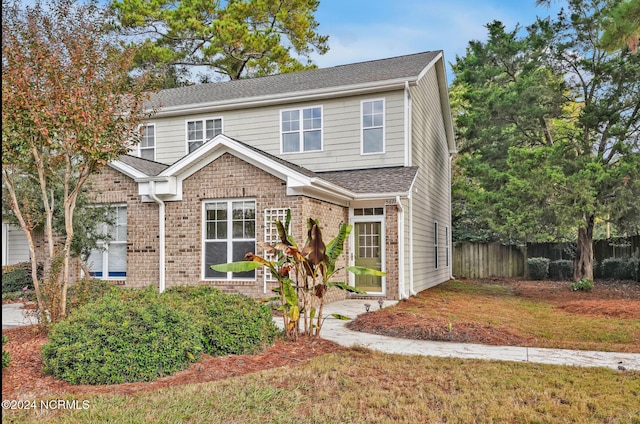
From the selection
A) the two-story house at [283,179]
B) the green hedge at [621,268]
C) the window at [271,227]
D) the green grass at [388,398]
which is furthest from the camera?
the green hedge at [621,268]

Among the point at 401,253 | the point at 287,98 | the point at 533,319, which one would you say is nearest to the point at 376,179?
the point at 401,253

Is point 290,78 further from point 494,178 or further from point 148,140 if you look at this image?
point 494,178

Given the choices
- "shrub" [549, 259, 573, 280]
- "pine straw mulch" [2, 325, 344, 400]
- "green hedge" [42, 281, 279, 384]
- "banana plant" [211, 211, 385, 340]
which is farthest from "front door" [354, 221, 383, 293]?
"shrub" [549, 259, 573, 280]

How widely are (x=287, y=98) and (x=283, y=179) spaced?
14.0 ft

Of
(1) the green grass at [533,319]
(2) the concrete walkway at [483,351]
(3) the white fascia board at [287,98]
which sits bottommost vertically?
(1) the green grass at [533,319]

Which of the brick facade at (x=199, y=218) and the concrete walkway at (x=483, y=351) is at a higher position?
the brick facade at (x=199, y=218)

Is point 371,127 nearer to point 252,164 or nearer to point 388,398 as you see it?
point 252,164

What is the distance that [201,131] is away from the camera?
16.5 m

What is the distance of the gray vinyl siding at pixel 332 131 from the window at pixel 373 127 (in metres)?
0.14

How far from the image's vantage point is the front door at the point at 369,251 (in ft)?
44.6

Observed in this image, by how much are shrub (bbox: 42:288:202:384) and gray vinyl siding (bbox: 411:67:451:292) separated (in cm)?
936

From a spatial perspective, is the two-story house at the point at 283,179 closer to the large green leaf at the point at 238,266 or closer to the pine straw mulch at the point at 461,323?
the pine straw mulch at the point at 461,323

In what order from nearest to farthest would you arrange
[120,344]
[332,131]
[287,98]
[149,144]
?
1. [120,344]
2. [332,131]
3. [287,98]
4. [149,144]

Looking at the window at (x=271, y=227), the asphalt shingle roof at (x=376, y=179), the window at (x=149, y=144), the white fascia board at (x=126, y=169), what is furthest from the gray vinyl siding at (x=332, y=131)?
the window at (x=271, y=227)
